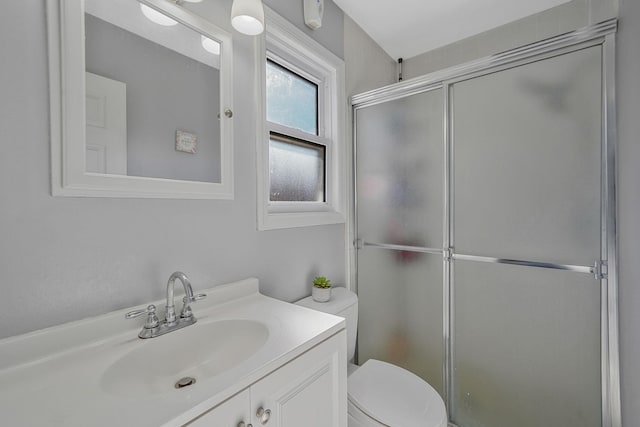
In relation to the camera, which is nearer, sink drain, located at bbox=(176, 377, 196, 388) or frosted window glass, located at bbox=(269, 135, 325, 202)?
sink drain, located at bbox=(176, 377, 196, 388)

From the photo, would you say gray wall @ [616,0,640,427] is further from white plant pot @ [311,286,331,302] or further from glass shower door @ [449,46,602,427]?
white plant pot @ [311,286,331,302]

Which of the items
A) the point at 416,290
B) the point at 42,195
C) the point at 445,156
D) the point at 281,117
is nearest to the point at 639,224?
the point at 445,156

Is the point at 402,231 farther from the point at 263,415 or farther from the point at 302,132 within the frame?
the point at 263,415

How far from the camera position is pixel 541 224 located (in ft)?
4.10

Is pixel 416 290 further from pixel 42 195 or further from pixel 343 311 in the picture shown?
pixel 42 195

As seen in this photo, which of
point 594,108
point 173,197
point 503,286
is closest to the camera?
point 173,197

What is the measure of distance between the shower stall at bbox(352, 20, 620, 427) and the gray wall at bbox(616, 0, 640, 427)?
37 mm

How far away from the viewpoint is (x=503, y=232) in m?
1.34

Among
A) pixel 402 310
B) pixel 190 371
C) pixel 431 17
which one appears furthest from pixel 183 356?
pixel 431 17

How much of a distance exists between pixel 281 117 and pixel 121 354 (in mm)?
1214

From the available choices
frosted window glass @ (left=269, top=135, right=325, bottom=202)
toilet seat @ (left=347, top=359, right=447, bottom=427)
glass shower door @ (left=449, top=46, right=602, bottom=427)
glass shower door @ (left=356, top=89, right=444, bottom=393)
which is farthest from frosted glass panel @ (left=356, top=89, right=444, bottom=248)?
toilet seat @ (left=347, top=359, right=447, bottom=427)

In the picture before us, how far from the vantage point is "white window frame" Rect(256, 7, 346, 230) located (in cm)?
125

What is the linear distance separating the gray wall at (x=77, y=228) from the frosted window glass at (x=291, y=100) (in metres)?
0.25

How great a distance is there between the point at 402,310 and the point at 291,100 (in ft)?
4.66
